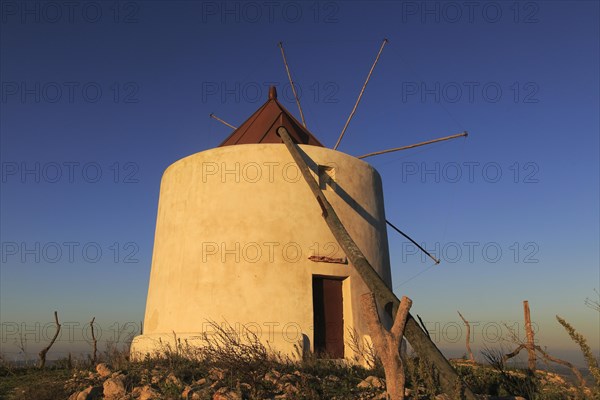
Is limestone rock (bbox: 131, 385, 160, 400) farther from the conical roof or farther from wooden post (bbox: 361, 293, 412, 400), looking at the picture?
the conical roof

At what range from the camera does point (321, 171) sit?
12.1m

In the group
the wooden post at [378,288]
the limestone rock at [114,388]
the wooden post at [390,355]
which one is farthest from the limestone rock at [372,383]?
the limestone rock at [114,388]

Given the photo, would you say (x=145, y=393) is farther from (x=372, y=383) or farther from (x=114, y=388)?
(x=372, y=383)

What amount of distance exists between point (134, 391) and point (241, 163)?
571 centimetres

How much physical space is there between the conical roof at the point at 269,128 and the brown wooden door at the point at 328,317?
165 inches

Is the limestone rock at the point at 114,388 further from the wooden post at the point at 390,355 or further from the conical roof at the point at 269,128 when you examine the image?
the conical roof at the point at 269,128

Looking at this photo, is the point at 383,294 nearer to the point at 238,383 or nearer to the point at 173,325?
the point at 238,383

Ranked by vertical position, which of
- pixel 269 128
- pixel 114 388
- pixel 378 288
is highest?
pixel 269 128

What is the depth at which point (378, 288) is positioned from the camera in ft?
26.9

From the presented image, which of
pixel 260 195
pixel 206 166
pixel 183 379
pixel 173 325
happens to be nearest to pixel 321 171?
pixel 260 195

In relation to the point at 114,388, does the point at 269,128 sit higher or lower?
higher

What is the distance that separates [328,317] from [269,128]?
5452 millimetres

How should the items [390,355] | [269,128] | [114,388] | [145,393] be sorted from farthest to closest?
[269,128] → [114,388] → [145,393] → [390,355]

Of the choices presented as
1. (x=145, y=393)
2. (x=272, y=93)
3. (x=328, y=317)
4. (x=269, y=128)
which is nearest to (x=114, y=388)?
(x=145, y=393)
